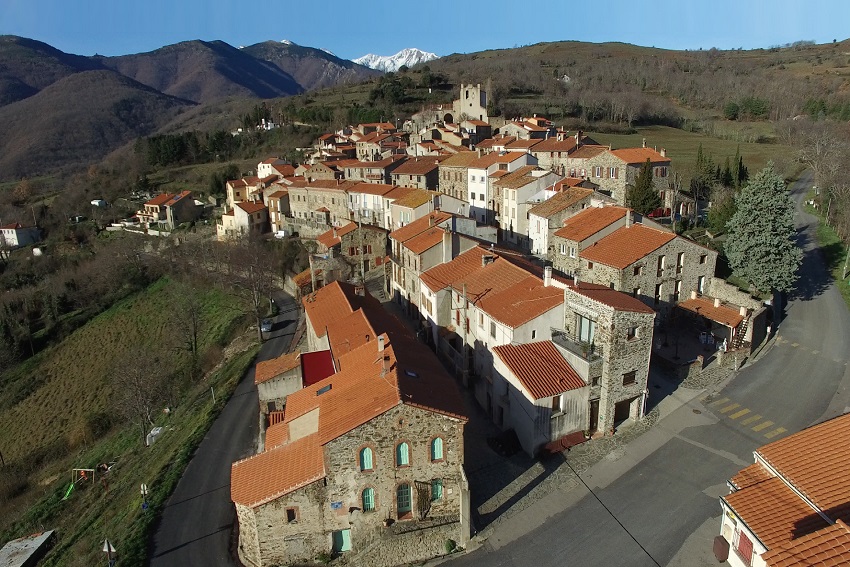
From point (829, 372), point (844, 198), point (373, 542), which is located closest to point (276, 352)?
point (373, 542)

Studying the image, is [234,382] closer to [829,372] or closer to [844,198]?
[829,372]

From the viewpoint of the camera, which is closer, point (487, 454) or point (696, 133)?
point (487, 454)

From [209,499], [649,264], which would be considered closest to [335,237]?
[649,264]

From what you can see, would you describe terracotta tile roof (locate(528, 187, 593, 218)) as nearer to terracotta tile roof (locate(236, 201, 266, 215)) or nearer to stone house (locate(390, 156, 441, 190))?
stone house (locate(390, 156, 441, 190))

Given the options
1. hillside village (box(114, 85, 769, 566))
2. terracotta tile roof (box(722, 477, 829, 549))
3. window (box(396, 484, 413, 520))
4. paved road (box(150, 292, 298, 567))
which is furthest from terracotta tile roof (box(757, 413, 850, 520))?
paved road (box(150, 292, 298, 567))

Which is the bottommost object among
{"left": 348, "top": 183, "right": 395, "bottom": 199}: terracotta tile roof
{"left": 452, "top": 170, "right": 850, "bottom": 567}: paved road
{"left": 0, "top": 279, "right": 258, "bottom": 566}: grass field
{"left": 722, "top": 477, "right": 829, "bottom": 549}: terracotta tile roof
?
{"left": 0, "top": 279, "right": 258, "bottom": 566}: grass field

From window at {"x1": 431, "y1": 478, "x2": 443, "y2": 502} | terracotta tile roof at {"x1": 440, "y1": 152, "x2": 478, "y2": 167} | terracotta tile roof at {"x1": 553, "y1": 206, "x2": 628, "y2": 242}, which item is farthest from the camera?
terracotta tile roof at {"x1": 440, "y1": 152, "x2": 478, "y2": 167}

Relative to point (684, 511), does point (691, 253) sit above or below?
above

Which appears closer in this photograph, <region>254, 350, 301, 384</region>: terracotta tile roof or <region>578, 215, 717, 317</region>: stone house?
<region>254, 350, 301, 384</region>: terracotta tile roof

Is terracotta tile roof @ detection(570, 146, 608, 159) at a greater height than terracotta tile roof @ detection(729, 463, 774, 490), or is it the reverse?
terracotta tile roof @ detection(570, 146, 608, 159)
